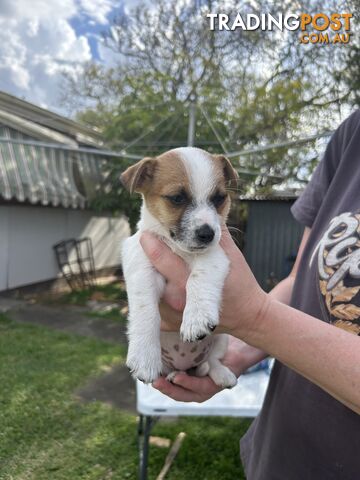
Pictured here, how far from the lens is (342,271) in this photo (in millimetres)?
1449

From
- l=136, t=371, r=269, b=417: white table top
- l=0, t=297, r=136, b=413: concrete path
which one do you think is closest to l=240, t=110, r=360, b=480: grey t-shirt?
l=136, t=371, r=269, b=417: white table top

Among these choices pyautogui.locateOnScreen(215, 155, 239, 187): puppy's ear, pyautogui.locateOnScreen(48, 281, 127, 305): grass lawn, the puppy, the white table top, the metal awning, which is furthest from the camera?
pyautogui.locateOnScreen(48, 281, 127, 305): grass lawn

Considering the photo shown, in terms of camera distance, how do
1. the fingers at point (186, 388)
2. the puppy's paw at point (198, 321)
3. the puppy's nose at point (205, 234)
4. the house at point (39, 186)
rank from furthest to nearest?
the house at point (39, 186) → the fingers at point (186, 388) → the puppy's nose at point (205, 234) → the puppy's paw at point (198, 321)

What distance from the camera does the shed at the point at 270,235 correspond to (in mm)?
11945

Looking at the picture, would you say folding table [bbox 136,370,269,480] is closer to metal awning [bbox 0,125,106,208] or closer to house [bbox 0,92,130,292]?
metal awning [bbox 0,125,106,208]

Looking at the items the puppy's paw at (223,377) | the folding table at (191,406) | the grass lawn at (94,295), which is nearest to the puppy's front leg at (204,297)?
the puppy's paw at (223,377)

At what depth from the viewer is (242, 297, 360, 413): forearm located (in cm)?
123

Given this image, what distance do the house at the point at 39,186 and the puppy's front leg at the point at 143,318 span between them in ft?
24.0

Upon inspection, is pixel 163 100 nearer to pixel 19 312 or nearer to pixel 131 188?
pixel 19 312

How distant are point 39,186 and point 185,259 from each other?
29.3ft

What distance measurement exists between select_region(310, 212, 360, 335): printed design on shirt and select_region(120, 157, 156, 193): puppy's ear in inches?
42.4

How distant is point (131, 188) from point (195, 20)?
1131 cm

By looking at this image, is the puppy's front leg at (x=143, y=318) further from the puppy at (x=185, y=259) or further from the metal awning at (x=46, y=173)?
the metal awning at (x=46, y=173)

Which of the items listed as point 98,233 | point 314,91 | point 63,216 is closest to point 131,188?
point 314,91
